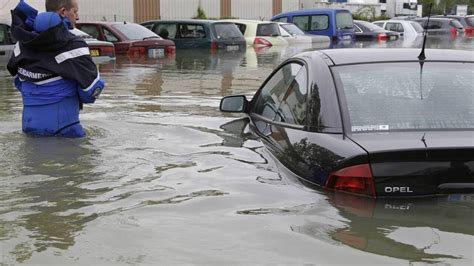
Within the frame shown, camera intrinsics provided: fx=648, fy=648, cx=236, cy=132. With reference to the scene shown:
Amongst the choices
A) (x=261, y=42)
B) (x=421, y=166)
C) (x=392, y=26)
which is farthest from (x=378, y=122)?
(x=392, y=26)

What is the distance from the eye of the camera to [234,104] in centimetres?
565

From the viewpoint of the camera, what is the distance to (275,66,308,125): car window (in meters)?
4.19

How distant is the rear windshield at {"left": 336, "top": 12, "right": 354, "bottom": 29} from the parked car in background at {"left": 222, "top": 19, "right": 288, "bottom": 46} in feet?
12.9

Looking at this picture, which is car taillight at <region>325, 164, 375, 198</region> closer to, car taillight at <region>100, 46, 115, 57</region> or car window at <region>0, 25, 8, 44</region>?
car window at <region>0, 25, 8, 44</region>

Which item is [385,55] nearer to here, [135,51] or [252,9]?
[135,51]

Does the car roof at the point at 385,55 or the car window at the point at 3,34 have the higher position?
the car roof at the point at 385,55

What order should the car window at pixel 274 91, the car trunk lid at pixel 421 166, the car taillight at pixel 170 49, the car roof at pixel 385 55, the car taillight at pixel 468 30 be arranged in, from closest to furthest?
the car trunk lid at pixel 421 166 < the car roof at pixel 385 55 < the car window at pixel 274 91 < the car taillight at pixel 170 49 < the car taillight at pixel 468 30

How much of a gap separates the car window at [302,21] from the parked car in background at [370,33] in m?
2.35

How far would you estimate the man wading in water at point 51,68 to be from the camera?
509 centimetres

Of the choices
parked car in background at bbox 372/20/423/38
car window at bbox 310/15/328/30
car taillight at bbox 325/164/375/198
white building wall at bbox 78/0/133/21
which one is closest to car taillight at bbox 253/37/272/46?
car window at bbox 310/15/328/30

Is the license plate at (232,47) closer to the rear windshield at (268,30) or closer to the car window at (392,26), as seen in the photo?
the rear windshield at (268,30)

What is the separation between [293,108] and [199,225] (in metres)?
1.26

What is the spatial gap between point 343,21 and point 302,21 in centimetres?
211

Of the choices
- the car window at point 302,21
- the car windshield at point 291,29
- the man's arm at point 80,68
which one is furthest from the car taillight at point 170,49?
the man's arm at point 80,68
